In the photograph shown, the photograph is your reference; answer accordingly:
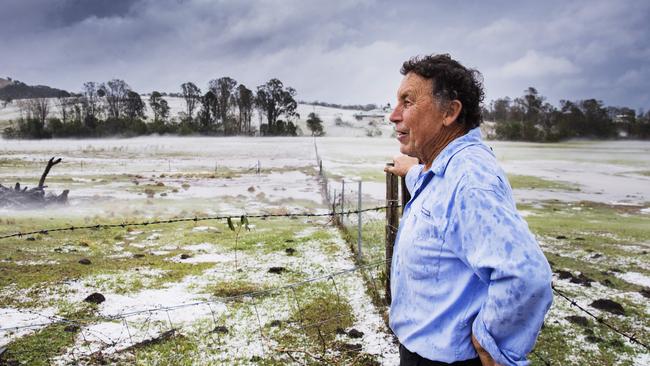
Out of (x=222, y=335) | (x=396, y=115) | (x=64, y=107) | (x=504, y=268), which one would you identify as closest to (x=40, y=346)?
(x=222, y=335)

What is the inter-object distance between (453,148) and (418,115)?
28 cm

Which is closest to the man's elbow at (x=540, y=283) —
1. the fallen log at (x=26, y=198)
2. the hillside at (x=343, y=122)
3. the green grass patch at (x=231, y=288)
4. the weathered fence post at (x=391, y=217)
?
the weathered fence post at (x=391, y=217)

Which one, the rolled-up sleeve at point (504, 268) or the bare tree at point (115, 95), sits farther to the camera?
the bare tree at point (115, 95)

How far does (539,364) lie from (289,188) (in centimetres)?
2356

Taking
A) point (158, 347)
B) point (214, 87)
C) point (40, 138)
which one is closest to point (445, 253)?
point (158, 347)

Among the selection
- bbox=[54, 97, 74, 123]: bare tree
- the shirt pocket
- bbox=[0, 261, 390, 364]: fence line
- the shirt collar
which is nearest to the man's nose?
the shirt collar

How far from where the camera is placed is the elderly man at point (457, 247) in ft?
4.83

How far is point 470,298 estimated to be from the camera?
1.71 metres

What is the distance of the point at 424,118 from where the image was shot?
1985 mm

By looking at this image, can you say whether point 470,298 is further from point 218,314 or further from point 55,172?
point 55,172

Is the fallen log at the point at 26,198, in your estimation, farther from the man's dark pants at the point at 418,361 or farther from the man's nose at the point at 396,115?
the man's dark pants at the point at 418,361

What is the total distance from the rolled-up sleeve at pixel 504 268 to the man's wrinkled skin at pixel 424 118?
1.69 feet

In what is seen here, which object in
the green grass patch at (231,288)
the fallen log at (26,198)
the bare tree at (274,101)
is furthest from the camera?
the bare tree at (274,101)

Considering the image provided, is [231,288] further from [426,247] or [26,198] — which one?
[26,198]
